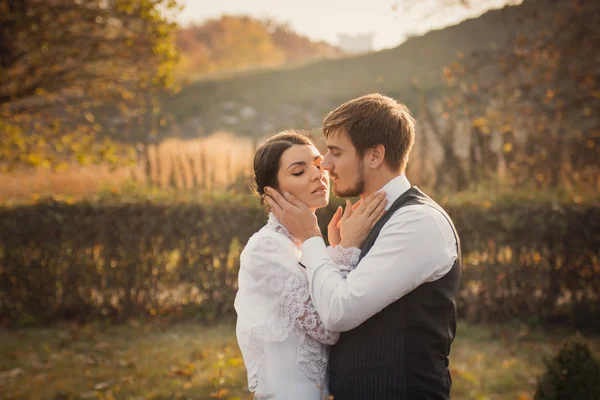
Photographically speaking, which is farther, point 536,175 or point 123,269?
point 536,175

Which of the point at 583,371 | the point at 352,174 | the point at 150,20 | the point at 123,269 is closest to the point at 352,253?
the point at 352,174

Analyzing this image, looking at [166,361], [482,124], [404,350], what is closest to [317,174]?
[404,350]

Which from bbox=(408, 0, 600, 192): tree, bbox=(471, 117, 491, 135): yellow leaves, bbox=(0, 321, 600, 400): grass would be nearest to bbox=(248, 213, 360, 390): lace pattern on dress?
bbox=(0, 321, 600, 400): grass

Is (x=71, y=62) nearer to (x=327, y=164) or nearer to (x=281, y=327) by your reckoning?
(x=327, y=164)

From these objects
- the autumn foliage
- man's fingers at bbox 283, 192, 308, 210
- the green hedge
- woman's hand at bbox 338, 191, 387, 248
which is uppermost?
the autumn foliage

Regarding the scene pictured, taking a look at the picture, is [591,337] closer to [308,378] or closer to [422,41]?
[308,378]

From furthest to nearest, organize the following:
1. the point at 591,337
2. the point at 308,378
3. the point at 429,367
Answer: the point at 591,337 < the point at 308,378 < the point at 429,367

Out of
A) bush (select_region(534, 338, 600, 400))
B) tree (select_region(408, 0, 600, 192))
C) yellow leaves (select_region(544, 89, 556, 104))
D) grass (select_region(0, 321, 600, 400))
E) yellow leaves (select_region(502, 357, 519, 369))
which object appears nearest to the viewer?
bush (select_region(534, 338, 600, 400))

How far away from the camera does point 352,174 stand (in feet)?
8.91

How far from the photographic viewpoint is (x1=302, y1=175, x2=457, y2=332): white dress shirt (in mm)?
2281

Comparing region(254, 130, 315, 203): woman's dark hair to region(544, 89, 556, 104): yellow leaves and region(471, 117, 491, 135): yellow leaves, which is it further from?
region(544, 89, 556, 104): yellow leaves

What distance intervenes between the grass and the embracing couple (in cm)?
223

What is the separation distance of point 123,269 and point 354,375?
19.9 ft

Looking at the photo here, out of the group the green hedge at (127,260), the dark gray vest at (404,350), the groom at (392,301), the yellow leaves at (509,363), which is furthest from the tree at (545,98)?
the dark gray vest at (404,350)
